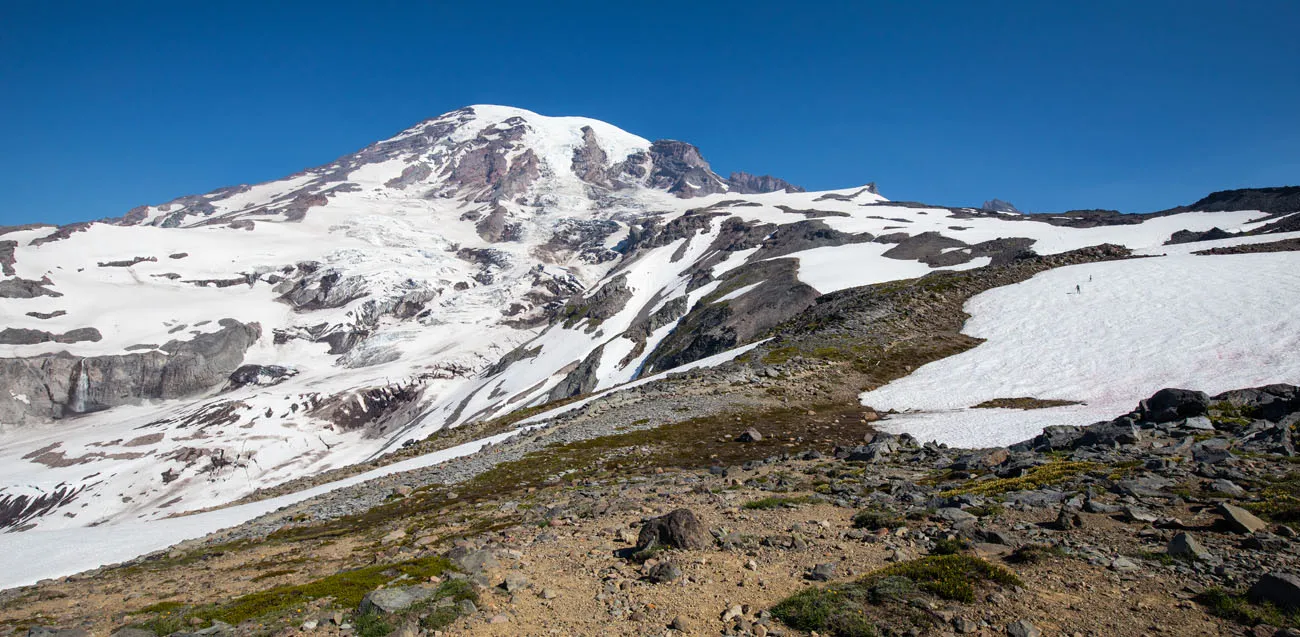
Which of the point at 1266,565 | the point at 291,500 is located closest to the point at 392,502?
the point at 291,500

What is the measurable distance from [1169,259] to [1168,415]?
118ft

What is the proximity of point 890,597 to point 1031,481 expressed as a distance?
291 inches

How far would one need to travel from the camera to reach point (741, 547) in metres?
12.4

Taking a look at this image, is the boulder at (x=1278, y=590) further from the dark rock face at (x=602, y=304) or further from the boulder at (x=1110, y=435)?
the dark rock face at (x=602, y=304)

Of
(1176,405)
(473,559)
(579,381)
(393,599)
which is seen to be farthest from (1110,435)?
(579,381)

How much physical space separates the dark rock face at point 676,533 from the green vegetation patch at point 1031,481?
20.1 feet

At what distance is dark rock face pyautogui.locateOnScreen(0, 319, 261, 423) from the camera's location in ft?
437

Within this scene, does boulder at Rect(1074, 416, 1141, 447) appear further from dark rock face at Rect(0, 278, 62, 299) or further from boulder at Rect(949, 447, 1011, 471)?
dark rock face at Rect(0, 278, 62, 299)

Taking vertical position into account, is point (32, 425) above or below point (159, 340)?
below

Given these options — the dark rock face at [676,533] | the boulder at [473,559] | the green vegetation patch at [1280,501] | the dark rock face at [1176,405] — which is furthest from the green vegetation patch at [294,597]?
the dark rock face at [1176,405]

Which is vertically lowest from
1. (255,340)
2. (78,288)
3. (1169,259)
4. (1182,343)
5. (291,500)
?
(291,500)

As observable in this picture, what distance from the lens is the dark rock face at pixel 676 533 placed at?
12414 millimetres

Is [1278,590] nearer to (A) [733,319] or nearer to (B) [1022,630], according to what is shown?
(B) [1022,630]

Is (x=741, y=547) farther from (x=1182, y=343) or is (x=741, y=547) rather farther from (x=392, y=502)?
(x=1182, y=343)
